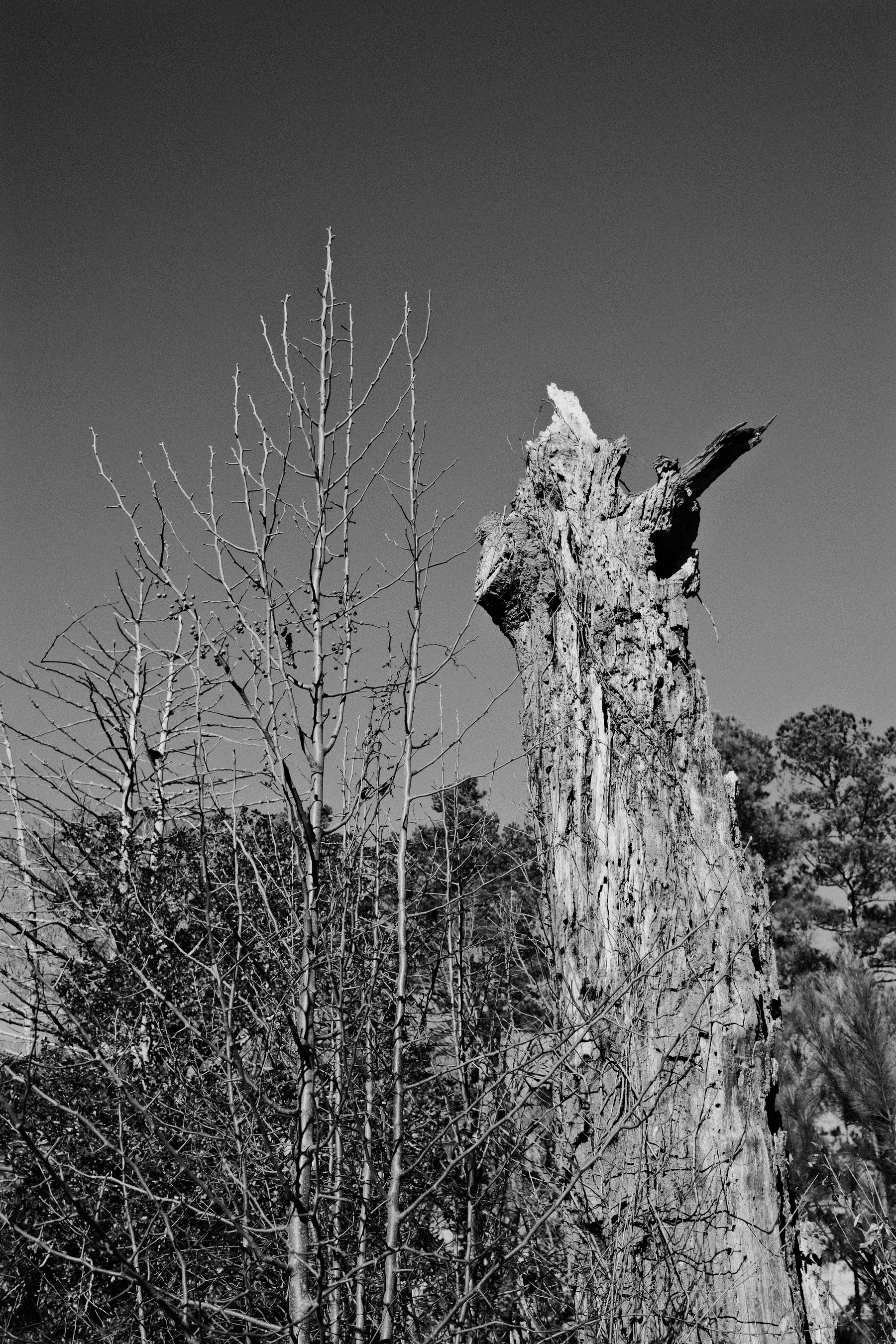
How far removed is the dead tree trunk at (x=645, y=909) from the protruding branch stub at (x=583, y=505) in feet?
0.04

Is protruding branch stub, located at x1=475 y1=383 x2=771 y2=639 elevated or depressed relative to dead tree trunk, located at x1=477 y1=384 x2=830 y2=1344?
elevated

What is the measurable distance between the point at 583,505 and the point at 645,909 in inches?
81.9

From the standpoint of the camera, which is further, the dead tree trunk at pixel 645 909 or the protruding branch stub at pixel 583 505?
the protruding branch stub at pixel 583 505

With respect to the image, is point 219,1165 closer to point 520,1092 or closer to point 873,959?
point 520,1092

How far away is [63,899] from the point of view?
2.58m

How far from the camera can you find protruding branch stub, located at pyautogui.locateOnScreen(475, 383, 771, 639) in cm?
471

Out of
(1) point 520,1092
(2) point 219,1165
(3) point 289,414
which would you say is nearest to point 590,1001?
(1) point 520,1092

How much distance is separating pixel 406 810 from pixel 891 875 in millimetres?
15907

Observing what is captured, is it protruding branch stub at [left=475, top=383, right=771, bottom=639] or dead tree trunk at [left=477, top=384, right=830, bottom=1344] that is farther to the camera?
protruding branch stub at [left=475, top=383, right=771, bottom=639]

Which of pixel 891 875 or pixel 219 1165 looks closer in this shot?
pixel 219 1165

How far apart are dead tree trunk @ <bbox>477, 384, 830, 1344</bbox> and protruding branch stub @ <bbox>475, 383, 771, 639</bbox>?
0.01 metres

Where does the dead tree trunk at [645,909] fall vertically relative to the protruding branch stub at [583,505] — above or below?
below

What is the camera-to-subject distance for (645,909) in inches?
149

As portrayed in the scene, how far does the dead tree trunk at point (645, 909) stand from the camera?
2934 mm
